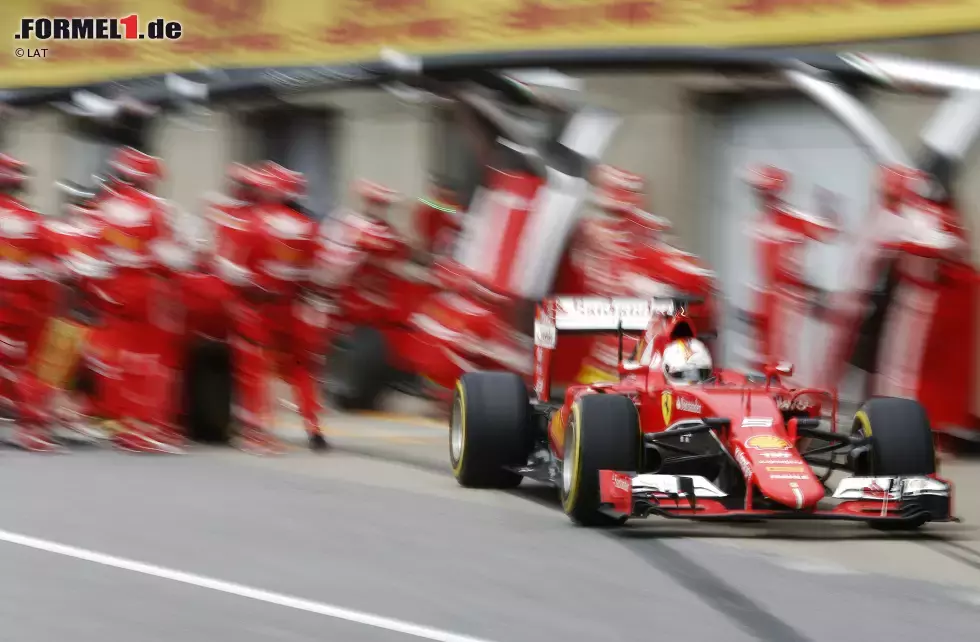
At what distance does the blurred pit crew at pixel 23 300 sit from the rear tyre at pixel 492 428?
12.1ft

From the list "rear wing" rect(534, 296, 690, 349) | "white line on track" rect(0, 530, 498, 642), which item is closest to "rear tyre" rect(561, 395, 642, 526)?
"rear wing" rect(534, 296, 690, 349)

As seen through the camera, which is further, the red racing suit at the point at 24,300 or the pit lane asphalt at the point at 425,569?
the red racing suit at the point at 24,300

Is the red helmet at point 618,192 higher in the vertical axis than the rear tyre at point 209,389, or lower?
higher

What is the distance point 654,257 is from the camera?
1639cm

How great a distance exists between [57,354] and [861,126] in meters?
5.95

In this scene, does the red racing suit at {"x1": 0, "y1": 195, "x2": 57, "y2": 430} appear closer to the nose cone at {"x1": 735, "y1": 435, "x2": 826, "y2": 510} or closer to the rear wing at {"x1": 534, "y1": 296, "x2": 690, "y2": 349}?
the rear wing at {"x1": 534, "y1": 296, "x2": 690, "y2": 349}

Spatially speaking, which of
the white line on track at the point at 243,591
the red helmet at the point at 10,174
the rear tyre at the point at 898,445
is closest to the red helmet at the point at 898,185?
the rear tyre at the point at 898,445

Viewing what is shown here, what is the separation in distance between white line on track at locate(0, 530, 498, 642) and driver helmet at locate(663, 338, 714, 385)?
10.5 feet

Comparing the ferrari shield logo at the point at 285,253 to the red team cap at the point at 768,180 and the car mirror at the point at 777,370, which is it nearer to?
the red team cap at the point at 768,180

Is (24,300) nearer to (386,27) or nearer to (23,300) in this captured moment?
(23,300)

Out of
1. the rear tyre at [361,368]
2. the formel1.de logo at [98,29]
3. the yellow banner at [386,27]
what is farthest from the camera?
the formel1.de logo at [98,29]

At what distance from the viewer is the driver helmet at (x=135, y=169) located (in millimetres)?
14148

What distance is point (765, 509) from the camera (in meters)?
10.0

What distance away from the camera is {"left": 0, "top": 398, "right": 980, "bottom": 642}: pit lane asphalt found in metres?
7.80
